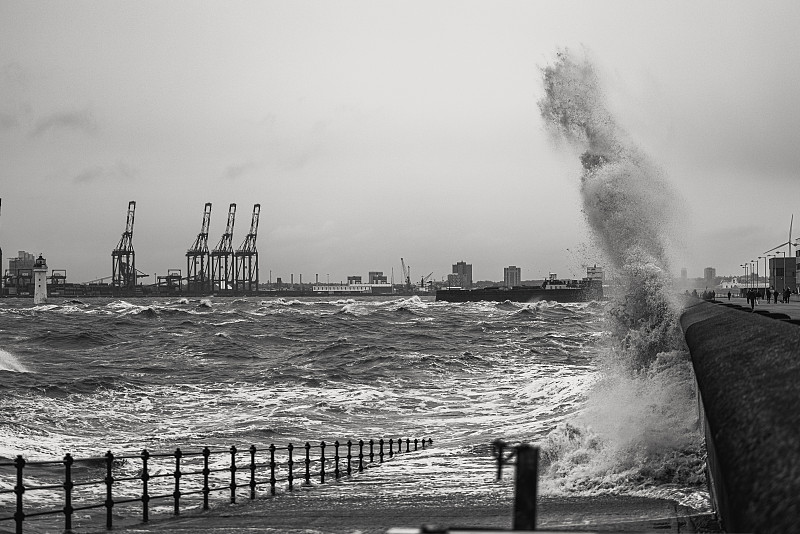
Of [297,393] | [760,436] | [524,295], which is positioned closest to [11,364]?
[297,393]

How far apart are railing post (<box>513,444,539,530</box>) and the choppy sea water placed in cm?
748

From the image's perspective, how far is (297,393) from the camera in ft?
103

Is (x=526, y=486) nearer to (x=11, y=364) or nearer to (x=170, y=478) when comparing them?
(x=170, y=478)

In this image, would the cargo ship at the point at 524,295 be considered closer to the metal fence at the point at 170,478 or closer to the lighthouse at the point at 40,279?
the lighthouse at the point at 40,279

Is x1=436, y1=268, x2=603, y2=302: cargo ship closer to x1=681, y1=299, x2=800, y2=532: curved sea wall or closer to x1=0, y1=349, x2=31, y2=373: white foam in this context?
x1=0, y1=349, x2=31, y2=373: white foam

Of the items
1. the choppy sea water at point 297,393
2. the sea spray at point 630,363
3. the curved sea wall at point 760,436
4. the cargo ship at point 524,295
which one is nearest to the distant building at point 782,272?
the cargo ship at point 524,295

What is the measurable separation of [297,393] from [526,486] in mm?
28994

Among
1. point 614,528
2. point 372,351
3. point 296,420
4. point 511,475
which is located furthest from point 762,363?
point 372,351

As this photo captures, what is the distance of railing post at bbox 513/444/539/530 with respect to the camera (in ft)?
9.43

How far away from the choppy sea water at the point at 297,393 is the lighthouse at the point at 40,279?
83372 millimetres

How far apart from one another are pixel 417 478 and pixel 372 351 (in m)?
33.6

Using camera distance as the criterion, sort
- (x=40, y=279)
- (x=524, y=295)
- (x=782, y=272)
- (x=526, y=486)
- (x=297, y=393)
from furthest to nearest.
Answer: (x=524, y=295) < (x=40, y=279) < (x=782, y=272) < (x=297, y=393) < (x=526, y=486)

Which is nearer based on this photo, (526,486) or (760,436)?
(526,486)

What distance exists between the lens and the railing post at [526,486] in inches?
113
